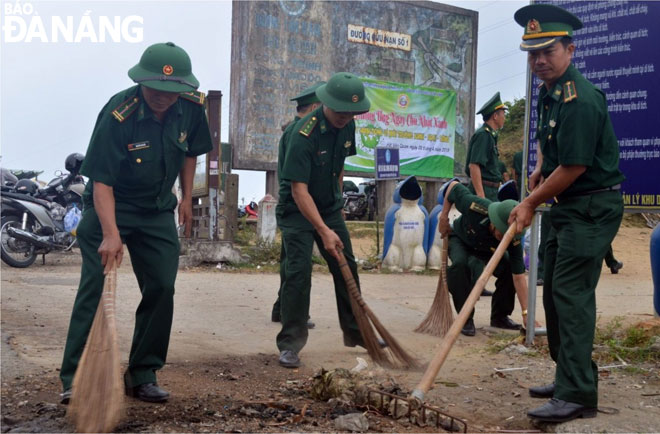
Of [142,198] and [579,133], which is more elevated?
[579,133]

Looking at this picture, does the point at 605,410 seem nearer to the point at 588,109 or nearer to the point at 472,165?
the point at 588,109

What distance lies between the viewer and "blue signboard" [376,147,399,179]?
12.5m

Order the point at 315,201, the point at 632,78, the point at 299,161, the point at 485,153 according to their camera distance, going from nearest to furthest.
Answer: the point at 299,161
the point at 315,201
the point at 632,78
the point at 485,153

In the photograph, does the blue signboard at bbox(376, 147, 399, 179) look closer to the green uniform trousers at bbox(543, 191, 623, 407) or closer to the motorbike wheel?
the motorbike wheel

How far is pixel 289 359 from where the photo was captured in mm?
4938

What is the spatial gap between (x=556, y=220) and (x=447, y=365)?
5.23 ft

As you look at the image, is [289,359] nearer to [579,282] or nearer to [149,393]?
[149,393]

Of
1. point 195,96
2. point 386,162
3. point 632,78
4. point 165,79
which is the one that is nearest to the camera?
point 165,79

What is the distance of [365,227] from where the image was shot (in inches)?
690

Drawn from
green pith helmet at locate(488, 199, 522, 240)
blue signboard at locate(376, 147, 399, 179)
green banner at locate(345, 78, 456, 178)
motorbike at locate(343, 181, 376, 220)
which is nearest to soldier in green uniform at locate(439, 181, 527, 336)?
green pith helmet at locate(488, 199, 522, 240)

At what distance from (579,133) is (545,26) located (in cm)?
66

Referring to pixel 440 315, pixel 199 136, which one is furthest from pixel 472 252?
pixel 199 136

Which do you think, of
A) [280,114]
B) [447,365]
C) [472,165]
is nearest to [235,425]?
[447,365]

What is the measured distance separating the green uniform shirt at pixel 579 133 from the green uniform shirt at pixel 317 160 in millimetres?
1566
